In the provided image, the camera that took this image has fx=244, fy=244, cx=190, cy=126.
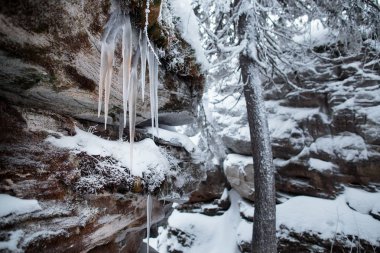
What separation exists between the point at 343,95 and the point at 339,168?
214cm

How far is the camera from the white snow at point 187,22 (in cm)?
327

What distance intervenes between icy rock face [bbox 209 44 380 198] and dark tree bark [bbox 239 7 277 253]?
1.19 m

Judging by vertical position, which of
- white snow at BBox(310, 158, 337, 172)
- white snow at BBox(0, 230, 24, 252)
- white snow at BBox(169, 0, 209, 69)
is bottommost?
white snow at BBox(0, 230, 24, 252)

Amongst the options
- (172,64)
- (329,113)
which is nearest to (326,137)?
(329,113)

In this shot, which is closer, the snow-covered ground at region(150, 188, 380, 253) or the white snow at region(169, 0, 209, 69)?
the white snow at region(169, 0, 209, 69)

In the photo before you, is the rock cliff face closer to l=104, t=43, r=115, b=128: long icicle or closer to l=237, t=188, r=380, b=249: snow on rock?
l=104, t=43, r=115, b=128: long icicle

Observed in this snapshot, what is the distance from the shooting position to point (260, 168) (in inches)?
193

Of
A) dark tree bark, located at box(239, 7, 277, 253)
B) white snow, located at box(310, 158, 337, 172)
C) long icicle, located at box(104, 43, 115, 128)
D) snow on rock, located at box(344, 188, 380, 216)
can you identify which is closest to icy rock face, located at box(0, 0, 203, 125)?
long icicle, located at box(104, 43, 115, 128)

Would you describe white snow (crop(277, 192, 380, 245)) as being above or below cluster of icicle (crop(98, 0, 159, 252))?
below

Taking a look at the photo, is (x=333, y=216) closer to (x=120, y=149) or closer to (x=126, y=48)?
(x=120, y=149)

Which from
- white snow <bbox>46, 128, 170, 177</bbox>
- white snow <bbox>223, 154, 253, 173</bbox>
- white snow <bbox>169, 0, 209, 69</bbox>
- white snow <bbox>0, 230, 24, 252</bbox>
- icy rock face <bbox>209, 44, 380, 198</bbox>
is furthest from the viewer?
white snow <bbox>223, 154, 253, 173</bbox>

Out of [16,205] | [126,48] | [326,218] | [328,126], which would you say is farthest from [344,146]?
[16,205]

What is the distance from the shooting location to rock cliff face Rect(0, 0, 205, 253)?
6.39ft

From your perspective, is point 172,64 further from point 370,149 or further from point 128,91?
point 370,149
